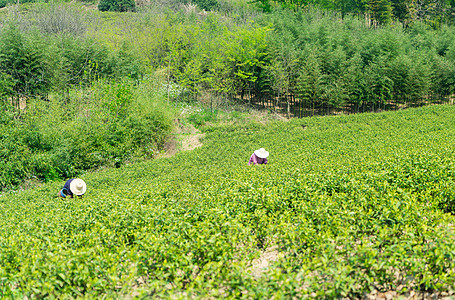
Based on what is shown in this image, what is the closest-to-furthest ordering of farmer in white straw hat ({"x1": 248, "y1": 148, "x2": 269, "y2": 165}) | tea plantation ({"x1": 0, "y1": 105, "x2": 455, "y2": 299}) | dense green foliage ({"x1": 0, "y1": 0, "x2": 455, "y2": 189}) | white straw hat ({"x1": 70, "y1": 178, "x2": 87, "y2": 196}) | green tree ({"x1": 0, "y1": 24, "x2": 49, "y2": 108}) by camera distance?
tea plantation ({"x1": 0, "y1": 105, "x2": 455, "y2": 299}) < white straw hat ({"x1": 70, "y1": 178, "x2": 87, "y2": 196}) < farmer in white straw hat ({"x1": 248, "y1": 148, "x2": 269, "y2": 165}) < dense green foliage ({"x1": 0, "y1": 0, "x2": 455, "y2": 189}) < green tree ({"x1": 0, "y1": 24, "x2": 49, "y2": 108})

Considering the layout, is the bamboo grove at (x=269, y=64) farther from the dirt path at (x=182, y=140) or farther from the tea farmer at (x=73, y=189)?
the tea farmer at (x=73, y=189)

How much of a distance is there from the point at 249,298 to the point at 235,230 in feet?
3.42

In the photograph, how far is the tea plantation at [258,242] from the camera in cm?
351

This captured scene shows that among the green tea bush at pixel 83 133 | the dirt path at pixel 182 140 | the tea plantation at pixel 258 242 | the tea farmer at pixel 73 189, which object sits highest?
the tea plantation at pixel 258 242

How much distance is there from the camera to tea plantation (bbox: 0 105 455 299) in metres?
3.51

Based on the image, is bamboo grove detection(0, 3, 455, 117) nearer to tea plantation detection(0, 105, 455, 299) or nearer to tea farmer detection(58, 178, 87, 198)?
tea farmer detection(58, 178, 87, 198)

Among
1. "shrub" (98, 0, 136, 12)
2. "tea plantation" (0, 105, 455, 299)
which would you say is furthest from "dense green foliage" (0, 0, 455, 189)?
"shrub" (98, 0, 136, 12)

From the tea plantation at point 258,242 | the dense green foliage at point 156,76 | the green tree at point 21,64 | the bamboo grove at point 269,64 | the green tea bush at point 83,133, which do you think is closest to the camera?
the tea plantation at point 258,242

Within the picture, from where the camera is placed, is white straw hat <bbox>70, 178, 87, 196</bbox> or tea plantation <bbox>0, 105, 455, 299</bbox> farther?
white straw hat <bbox>70, 178, 87, 196</bbox>

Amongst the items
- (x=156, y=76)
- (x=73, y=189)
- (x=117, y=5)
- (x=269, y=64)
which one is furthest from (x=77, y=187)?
(x=117, y=5)

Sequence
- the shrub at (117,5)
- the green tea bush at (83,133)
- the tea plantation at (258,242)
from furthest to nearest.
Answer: the shrub at (117,5) < the green tea bush at (83,133) < the tea plantation at (258,242)

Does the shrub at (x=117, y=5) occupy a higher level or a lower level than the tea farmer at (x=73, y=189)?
higher

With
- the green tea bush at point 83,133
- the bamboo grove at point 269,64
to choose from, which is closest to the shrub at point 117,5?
the bamboo grove at point 269,64

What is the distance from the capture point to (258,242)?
189 inches
